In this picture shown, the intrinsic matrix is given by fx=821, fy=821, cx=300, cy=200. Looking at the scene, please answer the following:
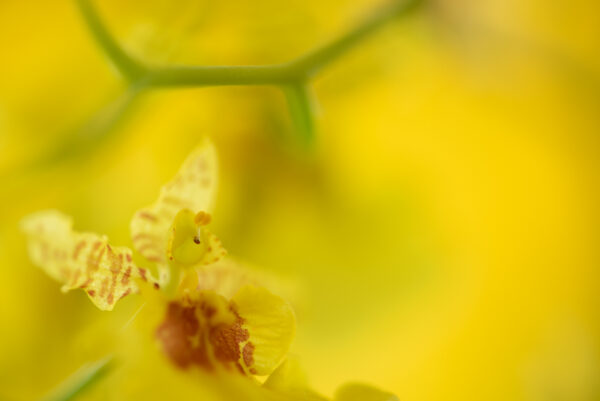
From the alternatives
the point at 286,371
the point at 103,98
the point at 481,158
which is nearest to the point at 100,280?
the point at 286,371

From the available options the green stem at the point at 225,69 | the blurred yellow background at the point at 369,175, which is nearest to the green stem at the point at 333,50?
the green stem at the point at 225,69

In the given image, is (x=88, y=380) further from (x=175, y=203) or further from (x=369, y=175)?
(x=369, y=175)

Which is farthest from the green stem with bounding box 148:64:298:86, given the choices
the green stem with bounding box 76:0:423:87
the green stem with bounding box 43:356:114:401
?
the green stem with bounding box 43:356:114:401

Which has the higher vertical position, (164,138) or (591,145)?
(591,145)

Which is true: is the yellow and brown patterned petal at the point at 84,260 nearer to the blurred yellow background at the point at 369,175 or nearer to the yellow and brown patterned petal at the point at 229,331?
the yellow and brown patterned petal at the point at 229,331

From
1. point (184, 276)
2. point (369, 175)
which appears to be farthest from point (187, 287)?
point (369, 175)

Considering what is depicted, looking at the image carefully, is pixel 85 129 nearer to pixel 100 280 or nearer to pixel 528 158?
pixel 100 280
